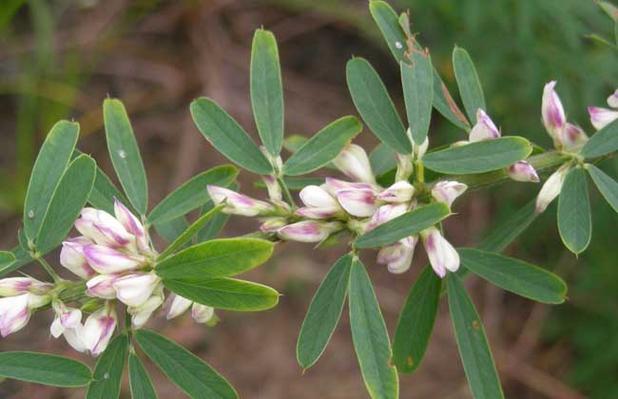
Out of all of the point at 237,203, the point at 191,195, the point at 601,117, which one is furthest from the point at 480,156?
the point at 191,195

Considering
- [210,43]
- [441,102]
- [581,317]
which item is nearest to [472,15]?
[441,102]

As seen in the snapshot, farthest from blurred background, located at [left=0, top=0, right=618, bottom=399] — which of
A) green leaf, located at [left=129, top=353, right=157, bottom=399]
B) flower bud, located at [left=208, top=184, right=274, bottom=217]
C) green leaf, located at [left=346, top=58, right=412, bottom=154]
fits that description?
green leaf, located at [left=129, top=353, right=157, bottom=399]

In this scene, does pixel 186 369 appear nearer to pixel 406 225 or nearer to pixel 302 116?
pixel 406 225

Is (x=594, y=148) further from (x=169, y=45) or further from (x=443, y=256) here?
(x=169, y=45)

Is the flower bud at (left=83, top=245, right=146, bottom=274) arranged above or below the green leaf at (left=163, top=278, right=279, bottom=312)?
above

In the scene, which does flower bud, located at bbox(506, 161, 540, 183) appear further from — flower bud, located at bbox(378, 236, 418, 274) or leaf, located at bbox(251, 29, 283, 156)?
leaf, located at bbox(251, 29, 283, 156)

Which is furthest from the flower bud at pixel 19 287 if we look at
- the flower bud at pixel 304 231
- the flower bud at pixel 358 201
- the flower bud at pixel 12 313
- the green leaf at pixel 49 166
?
the flower bud at pixel 358 201
